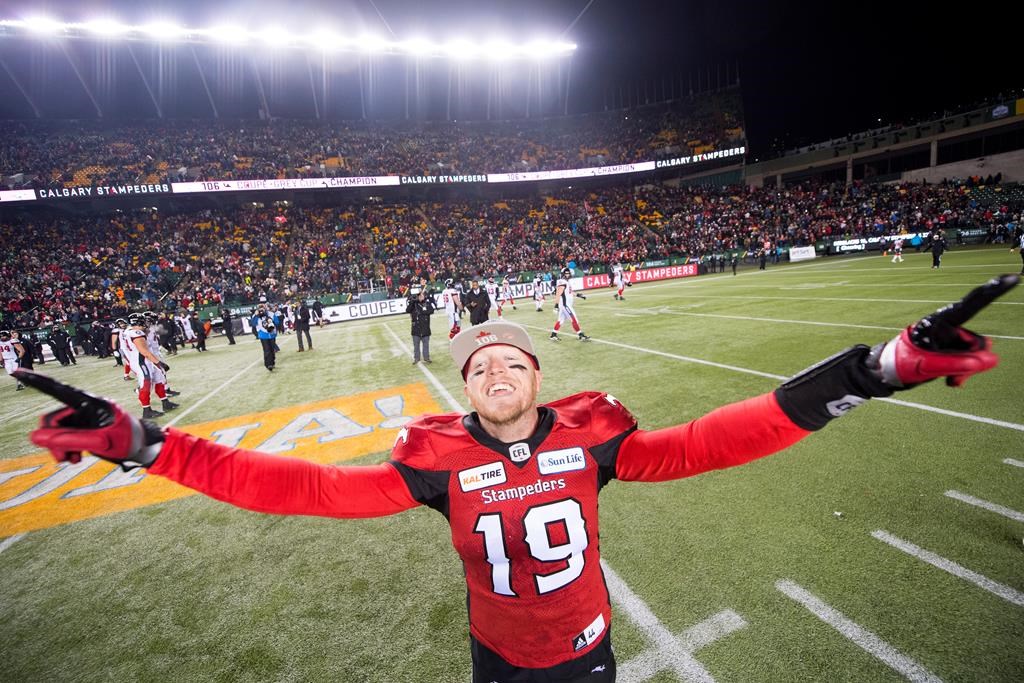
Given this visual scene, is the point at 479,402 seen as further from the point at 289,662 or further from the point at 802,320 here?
the point at 802,320

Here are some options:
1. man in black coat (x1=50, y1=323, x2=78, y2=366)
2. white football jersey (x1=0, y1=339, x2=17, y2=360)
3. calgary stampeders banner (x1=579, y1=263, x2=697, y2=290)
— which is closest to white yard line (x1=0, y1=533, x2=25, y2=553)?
white football jersey (x1=0, y1=339, x2=17, y2=360)

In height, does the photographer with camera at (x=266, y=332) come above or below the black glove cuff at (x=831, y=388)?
below

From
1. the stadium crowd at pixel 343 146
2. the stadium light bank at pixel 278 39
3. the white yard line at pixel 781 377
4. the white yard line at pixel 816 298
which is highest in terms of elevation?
the stadium light bank at pixel 278 39

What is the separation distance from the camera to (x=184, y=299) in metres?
28.0

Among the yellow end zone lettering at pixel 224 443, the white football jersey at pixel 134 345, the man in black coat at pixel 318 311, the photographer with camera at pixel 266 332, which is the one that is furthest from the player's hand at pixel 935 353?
the man in black coat at pixel 318 311

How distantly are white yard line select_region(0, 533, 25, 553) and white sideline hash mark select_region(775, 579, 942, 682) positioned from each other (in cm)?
771

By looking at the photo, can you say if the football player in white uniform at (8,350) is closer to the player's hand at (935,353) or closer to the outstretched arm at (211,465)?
the outstretched arm at (211,465)

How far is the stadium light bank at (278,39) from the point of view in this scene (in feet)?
101

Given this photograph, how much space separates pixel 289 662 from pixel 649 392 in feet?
21.0

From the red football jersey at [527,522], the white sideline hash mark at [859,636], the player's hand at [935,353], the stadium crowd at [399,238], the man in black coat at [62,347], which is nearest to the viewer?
the player's hand at [935,353]

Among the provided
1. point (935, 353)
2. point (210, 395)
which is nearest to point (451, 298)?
point (210, 395)

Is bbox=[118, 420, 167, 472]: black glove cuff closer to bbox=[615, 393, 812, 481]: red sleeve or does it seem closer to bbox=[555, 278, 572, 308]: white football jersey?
bbox=[615, 393, 812, 481]: red sleeve

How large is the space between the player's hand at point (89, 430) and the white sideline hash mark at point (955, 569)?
15.8ft

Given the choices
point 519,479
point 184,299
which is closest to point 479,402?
point 519,479
